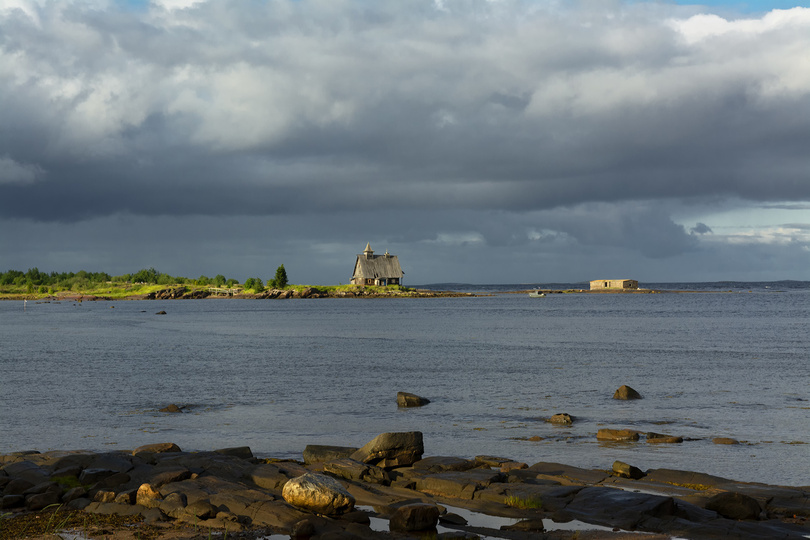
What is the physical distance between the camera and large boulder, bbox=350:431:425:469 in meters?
17.9

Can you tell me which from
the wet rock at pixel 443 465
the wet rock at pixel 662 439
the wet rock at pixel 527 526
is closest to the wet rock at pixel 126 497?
the wet rock at pixel 443 465

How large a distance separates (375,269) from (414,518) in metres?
175

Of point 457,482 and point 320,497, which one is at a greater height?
point 320,497

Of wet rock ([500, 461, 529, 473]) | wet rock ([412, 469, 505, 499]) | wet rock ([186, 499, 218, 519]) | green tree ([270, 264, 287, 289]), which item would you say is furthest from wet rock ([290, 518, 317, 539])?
green tree ([270, 264, 287, 289])

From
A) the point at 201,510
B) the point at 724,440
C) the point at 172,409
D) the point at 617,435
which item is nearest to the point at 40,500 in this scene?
the point at 201,510

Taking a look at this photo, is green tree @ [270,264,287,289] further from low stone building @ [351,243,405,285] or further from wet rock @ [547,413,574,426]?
wet rock @ [547,413,574,426]

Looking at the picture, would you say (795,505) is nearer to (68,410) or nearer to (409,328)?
(68,410)

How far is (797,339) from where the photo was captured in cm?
5994

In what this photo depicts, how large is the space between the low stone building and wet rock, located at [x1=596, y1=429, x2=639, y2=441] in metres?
163

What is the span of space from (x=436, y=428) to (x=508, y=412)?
4.15 metres

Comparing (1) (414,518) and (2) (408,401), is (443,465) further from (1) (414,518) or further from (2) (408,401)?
(2) (408,401)

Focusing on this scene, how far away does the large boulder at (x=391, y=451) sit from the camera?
17.9 m

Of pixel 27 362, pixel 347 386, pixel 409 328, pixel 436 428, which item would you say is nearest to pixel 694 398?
pixel 436 428

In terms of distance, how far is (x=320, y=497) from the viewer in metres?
13.8
